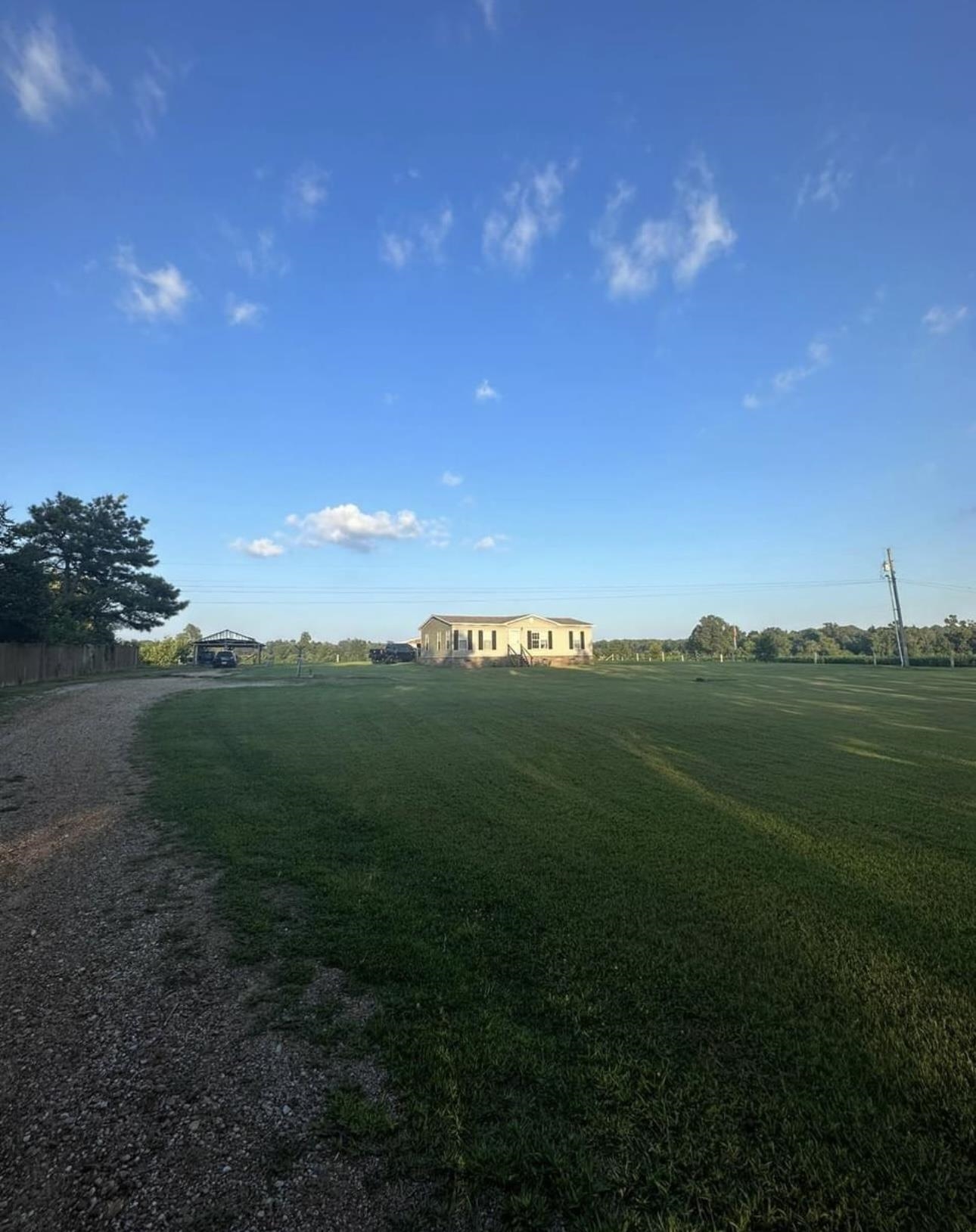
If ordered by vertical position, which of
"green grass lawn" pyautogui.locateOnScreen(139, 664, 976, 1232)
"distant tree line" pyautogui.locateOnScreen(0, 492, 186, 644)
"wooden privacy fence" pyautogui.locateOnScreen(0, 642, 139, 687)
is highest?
"distant tree line" pyautogui.locateOnScreen(0, 492, 186, 644)

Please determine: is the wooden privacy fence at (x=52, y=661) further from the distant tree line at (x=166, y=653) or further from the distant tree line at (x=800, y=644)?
the distant tree line at (x=800, y=644)

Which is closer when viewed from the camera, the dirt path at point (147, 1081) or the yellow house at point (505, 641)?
the dirt path at point (147, 1081)

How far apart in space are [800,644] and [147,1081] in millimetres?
83722

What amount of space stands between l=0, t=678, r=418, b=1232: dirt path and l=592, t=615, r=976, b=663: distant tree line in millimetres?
59782

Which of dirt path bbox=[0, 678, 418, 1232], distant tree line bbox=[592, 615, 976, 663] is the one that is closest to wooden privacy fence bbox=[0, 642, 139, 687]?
dirt path bbox=[0, 678, 418, 1232]

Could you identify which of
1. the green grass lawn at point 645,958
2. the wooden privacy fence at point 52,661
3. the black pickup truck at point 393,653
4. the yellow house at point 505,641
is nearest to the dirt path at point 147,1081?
the green grass lawn at point 645,958

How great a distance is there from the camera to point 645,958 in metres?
3.65

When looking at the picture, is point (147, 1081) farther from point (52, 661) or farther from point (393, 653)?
point (393, 653)

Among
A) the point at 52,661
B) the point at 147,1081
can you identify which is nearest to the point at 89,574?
the point at 52,661

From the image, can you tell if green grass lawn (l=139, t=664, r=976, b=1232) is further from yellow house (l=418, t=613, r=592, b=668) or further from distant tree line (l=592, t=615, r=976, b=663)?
distant tree line (l=592, t=615, r=976, b=663)

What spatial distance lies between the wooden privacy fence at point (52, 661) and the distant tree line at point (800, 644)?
45.6 metres

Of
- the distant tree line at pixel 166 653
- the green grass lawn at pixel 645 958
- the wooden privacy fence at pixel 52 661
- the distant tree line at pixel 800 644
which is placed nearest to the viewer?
the green grass lawn at pixel 645 958

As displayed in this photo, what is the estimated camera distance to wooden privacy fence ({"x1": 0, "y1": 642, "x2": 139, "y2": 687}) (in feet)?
77.6

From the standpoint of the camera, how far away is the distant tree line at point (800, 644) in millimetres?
60938
